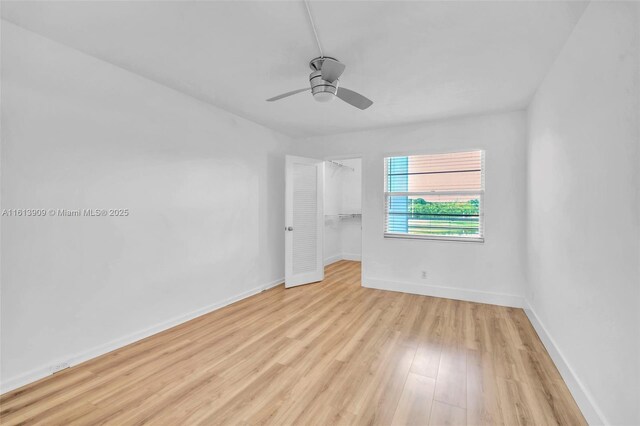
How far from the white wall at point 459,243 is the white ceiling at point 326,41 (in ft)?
2.46

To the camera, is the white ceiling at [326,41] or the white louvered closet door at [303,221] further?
the white louvered closet door at [303,221]

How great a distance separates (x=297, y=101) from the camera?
329cm

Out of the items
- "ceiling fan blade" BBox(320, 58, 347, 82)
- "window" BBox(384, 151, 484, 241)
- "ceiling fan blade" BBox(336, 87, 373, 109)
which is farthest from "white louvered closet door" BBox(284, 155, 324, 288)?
"ceiling fan blade" BBox(320, 58, 347, 82)

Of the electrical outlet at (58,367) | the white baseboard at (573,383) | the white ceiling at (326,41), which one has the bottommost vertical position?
the electrical outlet at (58,367)

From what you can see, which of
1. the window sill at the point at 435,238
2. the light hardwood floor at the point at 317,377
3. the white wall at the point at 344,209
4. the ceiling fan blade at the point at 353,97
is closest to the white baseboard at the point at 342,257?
the white wall at the point at 344,209

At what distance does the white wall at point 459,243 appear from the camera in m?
3.65

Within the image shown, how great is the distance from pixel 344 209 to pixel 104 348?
5441 millimetres

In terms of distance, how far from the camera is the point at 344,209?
23.3 feet

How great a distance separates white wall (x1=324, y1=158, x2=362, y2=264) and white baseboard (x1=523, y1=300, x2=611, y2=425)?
4328mm

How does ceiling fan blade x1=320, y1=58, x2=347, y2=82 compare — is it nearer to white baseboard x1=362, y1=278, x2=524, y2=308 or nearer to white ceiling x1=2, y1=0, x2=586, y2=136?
Result: white ceiling x1=2, y1=0, x2=586, y2=136

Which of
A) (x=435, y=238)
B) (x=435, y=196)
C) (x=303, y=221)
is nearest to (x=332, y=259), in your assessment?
(x=303, y=221)

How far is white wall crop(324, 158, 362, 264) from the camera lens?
6.68 metres

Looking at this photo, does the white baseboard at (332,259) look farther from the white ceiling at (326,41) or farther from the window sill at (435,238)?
the white ceiling at (326,41)

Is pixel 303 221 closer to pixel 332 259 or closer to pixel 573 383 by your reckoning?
pixel 332 259
